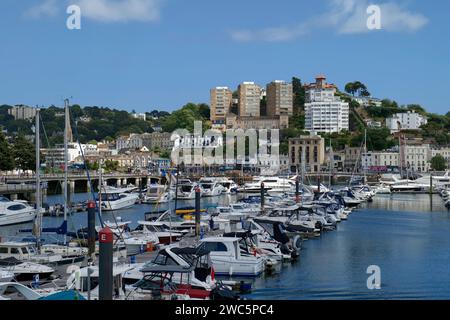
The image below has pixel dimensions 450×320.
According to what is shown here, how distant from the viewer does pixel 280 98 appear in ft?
448

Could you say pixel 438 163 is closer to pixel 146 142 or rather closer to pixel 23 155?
pixel 146 142

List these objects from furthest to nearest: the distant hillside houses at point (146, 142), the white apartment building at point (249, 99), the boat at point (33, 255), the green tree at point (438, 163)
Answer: the white apartment building at point (249, 99) < the distant hillside houses at point (146, 142) < the green tree at point (438, 163) < the boat at point (33, 255)

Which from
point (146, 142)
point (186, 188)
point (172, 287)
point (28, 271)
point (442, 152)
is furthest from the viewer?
point (146, 142)

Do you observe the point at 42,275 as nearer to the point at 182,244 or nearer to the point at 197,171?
the point at 182,244

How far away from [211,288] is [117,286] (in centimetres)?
227

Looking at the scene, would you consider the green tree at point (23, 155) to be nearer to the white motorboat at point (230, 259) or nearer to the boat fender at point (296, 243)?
the boat fender at point (296, 243)

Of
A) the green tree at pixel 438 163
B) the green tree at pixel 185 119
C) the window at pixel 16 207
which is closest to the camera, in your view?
the window at pixel 16 207

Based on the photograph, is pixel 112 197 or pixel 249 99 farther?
pixel 249 99

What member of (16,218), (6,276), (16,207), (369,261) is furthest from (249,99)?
(6,276)

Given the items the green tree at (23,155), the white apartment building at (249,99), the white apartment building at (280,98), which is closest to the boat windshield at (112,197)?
the green tree at (23,155)

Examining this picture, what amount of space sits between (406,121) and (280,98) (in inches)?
997

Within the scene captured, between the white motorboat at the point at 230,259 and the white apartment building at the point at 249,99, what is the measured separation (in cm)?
11961

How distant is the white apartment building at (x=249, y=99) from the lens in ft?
455

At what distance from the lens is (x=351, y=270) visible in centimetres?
1988
